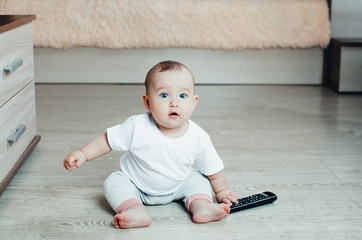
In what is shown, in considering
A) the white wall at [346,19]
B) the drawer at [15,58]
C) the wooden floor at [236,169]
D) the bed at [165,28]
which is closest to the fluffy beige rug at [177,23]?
the bed at [165,28]

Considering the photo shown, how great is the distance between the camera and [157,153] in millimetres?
1071

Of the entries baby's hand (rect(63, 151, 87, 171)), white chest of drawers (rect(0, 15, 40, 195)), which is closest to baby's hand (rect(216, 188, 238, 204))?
baby's hand (rect(63, 151, 87, 171))

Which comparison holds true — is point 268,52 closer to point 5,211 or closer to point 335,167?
point 335,167

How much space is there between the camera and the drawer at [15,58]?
3.82ft

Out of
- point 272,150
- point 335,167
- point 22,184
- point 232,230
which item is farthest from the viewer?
point 272,150

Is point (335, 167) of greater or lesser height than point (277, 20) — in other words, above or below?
below

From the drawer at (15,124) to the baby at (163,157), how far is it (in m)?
0.21

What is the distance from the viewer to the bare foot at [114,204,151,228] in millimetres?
984

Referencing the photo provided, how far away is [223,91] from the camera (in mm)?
2414

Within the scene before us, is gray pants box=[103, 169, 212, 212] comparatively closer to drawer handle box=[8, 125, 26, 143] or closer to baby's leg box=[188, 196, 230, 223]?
baby's leg box=[188, 196, 230, 223]

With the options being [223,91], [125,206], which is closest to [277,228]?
[125,206]

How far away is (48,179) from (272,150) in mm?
709

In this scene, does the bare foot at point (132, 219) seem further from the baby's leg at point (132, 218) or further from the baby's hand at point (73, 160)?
the baby's hand at point (73, 160)

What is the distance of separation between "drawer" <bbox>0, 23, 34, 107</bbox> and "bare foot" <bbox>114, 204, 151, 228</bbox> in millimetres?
422
